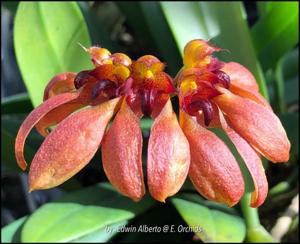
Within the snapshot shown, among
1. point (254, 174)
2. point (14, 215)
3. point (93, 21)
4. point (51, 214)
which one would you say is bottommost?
point (14, 215)

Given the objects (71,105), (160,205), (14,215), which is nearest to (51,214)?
(160,205)

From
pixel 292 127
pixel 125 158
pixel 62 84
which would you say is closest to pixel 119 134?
pixel 125 158

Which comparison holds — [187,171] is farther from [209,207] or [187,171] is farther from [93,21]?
[93,21]

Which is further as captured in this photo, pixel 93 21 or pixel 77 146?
pixel 93 21

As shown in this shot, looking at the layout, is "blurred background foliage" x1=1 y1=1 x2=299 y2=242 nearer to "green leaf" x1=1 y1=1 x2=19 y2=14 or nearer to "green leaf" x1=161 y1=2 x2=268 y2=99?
"green leaf" x1=161 y1=2 x2=268 y2=99

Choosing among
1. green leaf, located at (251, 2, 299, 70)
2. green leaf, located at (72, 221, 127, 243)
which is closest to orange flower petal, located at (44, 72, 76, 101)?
green leaf, located at (72, 221, 127, 243)
